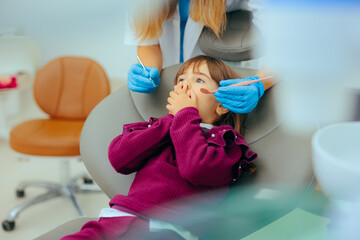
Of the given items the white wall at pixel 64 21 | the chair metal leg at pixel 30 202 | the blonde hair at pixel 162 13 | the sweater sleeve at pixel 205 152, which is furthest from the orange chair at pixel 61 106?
the white wall at pixel 64 21

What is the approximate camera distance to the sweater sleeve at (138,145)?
2.52 ft

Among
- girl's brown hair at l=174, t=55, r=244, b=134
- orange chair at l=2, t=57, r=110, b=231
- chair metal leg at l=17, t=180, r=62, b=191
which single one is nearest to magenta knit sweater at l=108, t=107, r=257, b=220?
girl's brown hair at l=174, t=55, r=244, b=134

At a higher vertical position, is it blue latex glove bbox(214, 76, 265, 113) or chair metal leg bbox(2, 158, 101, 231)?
blue latex glove bbox(214, 76, 265, 113)

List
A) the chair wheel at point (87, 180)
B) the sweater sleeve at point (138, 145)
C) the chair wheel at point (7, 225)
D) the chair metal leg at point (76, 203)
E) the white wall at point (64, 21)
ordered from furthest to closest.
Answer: the chair wheel at point (87, 180) < the chair metal leg at point (76, 203) < the chair wheel at point (7, 225) < the sweater sleeve at point (138, 145) < the white wall at point (64, 21)

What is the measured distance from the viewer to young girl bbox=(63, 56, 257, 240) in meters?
0.67

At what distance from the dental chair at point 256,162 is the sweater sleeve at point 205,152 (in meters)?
0.04

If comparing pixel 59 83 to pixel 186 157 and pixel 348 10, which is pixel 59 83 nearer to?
pixel 186 157

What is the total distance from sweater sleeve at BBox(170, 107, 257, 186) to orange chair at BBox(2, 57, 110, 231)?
0.84 meters

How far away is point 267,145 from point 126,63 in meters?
0.48

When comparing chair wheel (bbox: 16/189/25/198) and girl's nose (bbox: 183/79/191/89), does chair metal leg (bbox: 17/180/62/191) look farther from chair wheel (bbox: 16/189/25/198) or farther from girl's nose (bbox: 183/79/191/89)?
girl's nose (bbox: 183/79/191/89)

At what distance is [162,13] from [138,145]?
488 millimetres

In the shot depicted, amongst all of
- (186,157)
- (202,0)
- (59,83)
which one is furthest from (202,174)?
(59,83)

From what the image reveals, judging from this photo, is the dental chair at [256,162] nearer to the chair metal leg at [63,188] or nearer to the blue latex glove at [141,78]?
the blue latex glove at [141,78]

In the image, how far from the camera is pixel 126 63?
379 millimetres
